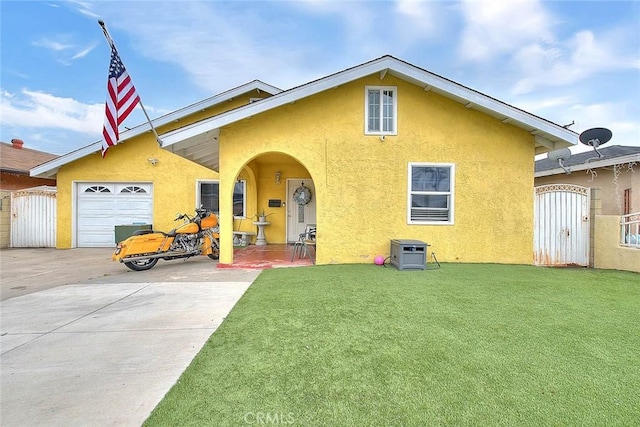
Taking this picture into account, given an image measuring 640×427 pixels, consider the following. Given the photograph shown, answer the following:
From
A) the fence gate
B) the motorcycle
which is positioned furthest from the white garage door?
the fence gate

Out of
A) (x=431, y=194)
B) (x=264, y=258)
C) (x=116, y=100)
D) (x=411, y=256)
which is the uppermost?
(x=116, y=100)

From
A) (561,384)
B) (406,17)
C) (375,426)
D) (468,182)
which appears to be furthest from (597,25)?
(375,426)

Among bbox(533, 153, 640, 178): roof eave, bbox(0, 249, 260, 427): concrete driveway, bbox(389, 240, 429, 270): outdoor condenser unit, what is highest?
bbox(533, 153, 640, 178): roof eave

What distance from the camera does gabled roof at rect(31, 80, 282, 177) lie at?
10445 millimetres

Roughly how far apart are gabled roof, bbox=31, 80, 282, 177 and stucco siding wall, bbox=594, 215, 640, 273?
10879mm

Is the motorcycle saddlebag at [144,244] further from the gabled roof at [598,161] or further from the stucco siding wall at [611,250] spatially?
the gabled roof at [598,161]

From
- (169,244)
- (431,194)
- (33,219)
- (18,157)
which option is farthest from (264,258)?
(18,157)

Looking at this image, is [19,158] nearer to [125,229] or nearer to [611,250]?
[125,229]

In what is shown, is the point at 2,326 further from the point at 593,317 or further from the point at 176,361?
the point at 593,317

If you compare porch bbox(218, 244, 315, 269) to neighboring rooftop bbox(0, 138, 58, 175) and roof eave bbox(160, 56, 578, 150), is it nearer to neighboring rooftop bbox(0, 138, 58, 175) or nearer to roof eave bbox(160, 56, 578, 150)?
roof eave bbox(160, 56, 578, 150)

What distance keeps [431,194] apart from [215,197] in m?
7.90

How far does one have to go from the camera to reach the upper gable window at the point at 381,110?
746 centimetres

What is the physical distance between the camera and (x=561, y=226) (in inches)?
298

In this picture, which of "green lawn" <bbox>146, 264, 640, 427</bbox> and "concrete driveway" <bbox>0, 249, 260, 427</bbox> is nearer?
"green lawn" <bbox>146, 264, 640, 427</bbox>
